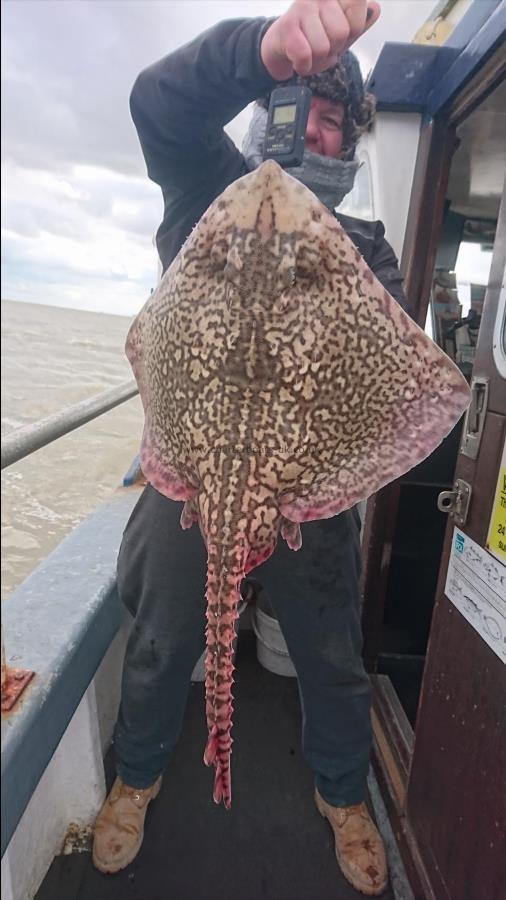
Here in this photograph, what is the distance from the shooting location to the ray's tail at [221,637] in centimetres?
109

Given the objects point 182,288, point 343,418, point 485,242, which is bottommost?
point 343,418

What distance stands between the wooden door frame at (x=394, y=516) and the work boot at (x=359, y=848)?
0.36ft

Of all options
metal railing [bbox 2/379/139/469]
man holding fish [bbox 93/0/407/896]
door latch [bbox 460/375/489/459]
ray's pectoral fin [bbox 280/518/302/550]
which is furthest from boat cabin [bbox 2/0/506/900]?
ray's pectoral fin [bbox 280/518/302/550]

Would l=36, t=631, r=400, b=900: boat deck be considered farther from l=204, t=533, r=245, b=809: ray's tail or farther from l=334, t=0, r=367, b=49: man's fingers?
l=334, t=0, r=367, b=49: man's fingers

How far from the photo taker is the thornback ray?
1068 millimetres

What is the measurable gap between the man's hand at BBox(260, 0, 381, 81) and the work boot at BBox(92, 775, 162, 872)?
251 cm

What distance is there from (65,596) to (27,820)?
73 cm

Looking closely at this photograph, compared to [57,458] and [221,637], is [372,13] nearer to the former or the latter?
[221,637]

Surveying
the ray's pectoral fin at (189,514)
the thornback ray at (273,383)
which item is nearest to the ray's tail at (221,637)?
the thornback ray at (273,383)

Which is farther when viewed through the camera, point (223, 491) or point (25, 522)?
point (25, 522)

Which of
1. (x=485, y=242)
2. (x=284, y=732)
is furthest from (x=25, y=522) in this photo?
(x=485, y=242)

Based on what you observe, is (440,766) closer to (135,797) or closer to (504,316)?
(135,797)

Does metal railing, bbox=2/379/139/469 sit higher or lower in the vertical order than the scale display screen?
lower

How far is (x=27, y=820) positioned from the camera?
1867 mm
